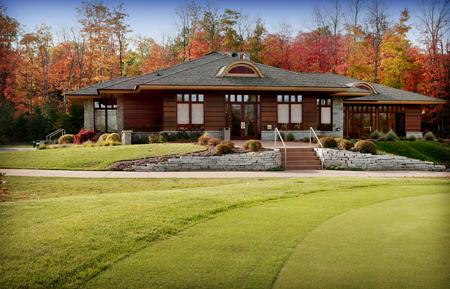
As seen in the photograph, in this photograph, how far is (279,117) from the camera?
70.0 ft

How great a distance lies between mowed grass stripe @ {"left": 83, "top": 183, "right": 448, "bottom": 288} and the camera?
2781 mm

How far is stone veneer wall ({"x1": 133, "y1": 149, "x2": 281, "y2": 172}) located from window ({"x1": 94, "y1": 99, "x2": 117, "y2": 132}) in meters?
11.7

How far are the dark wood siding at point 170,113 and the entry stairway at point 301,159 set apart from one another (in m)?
7.99

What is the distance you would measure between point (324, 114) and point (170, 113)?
11.8m

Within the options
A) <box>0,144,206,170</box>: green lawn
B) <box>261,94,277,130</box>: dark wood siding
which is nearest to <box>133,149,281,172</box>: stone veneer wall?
<box>0,144,206,170</box>: green lawn

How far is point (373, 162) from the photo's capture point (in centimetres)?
1451

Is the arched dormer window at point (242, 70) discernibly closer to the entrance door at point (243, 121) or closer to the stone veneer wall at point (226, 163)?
the entrance door at point (243, 121)

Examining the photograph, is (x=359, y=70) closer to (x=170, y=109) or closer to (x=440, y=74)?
(x=170, y=109)

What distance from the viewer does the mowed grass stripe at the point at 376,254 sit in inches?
100

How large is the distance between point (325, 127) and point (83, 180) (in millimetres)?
18498

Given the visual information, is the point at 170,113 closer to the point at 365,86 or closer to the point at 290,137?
the point at 290,137

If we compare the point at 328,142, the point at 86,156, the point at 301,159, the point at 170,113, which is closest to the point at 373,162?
the point at 328,142

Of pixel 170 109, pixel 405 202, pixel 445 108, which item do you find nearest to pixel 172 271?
pixel 445 108

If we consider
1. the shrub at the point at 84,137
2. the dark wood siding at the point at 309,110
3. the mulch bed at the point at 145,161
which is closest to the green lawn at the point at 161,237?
the mulch bed at the point at 145,161
